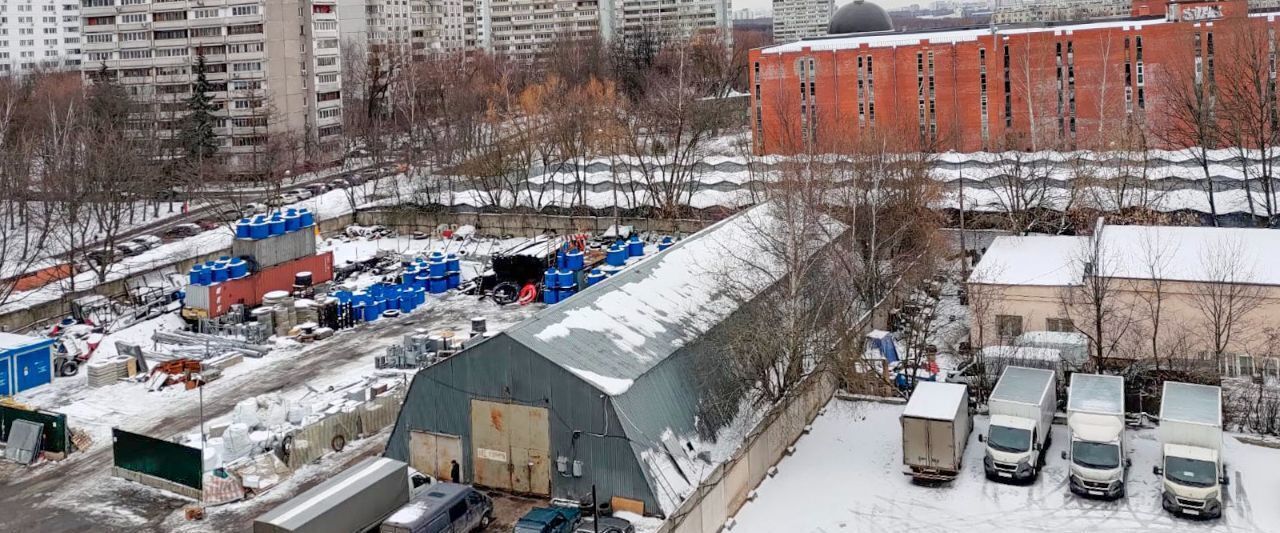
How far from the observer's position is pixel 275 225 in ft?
99.9

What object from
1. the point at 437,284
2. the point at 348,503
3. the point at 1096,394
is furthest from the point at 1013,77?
the point at 348,503

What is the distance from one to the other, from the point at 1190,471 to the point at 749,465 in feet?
20.2

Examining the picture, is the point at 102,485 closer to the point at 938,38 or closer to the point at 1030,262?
the point at 1030,262

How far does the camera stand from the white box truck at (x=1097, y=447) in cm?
1584

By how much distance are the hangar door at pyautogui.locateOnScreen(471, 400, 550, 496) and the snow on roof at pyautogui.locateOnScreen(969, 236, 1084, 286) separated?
37.2ft

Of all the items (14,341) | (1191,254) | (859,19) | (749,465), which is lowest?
(749,465)

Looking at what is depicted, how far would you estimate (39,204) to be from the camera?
47.7 m

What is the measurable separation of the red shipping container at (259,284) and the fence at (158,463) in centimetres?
1007

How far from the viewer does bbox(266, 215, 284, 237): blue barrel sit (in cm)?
3034

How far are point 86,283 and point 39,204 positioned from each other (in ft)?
60.5

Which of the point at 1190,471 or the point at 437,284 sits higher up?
the point at 437,284

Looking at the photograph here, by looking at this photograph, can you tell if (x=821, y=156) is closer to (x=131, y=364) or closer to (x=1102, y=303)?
(x=1102, y=303)

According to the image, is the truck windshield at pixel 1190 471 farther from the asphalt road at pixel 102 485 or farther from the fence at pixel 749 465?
the asphalt road at pixel 102 485

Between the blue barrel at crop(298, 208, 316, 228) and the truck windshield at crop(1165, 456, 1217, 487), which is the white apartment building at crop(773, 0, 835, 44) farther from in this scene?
the truck windshield at crop(1165, 456, 1217, 487)
